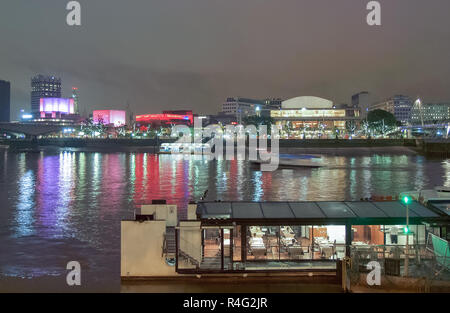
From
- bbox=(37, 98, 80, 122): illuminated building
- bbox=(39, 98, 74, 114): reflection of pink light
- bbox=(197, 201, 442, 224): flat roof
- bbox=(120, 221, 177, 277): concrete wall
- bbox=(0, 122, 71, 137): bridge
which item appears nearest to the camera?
bbox=(120, 221, 177, 277): concrete wall

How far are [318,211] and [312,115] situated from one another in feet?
430

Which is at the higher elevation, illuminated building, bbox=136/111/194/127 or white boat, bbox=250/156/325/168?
illuminated building, bbox=136/111/194/127

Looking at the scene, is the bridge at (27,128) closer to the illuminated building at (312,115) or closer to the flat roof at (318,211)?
the illuminated building at (312,115)

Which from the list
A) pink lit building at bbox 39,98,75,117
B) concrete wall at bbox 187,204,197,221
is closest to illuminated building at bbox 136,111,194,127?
pink lit building at bbox 39,98,75,117

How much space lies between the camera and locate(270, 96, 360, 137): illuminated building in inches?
5266

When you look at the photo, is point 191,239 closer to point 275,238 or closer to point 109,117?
point 275,238

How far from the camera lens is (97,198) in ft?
88.6

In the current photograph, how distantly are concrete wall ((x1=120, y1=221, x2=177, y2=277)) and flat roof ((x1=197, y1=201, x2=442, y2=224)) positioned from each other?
1.15 m

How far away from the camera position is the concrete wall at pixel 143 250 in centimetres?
917

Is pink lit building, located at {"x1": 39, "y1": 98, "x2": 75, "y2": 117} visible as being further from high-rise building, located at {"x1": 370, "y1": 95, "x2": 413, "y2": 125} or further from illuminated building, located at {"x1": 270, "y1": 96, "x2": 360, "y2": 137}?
high-rise building, located at {"x1": 370, "y1": 95, "x2": 413, "y2": 125}

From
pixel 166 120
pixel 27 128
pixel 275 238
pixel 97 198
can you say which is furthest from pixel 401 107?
pixel 275 238

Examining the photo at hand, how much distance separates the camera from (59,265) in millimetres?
13008
